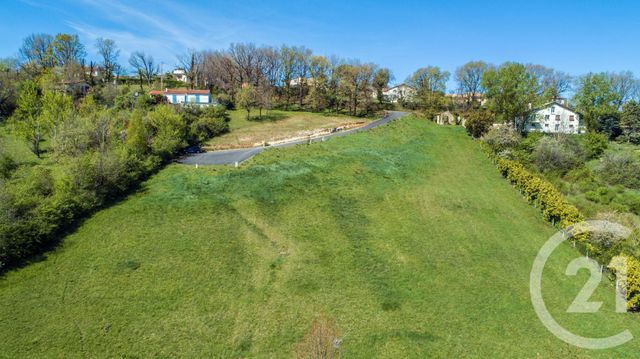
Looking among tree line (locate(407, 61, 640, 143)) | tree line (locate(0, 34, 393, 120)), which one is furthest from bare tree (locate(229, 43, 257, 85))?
tree line (locate(407, 61, 640, 143))

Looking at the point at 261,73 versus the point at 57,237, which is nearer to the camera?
the point at 57,237

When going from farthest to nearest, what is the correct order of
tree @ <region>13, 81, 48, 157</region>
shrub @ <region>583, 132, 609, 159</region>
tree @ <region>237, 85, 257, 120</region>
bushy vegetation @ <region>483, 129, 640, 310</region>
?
1. tree @ <region>237, 85, 257, 120</region>
2. shrub @ <region>583, 132, 609, 159</region>
3. tree @ <region>13, 81, 48, 157</region>
4. bushy vegetation @ <region>483, 129, 640, 310</region>

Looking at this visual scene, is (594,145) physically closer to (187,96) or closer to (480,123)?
(480,123)

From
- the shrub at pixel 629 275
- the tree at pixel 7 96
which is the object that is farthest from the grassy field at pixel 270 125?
the shrub at pixel 629 275

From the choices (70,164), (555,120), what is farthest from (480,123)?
(70,164)

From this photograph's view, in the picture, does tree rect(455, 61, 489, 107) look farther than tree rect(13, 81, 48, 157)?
Yes

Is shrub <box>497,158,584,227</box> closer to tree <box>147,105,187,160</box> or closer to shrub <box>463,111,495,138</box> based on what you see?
shrub <box>463,111,495,138</box>

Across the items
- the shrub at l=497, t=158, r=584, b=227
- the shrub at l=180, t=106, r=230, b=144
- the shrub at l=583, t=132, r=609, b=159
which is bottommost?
the shrub at l=497, t=158, r=584, b=227
